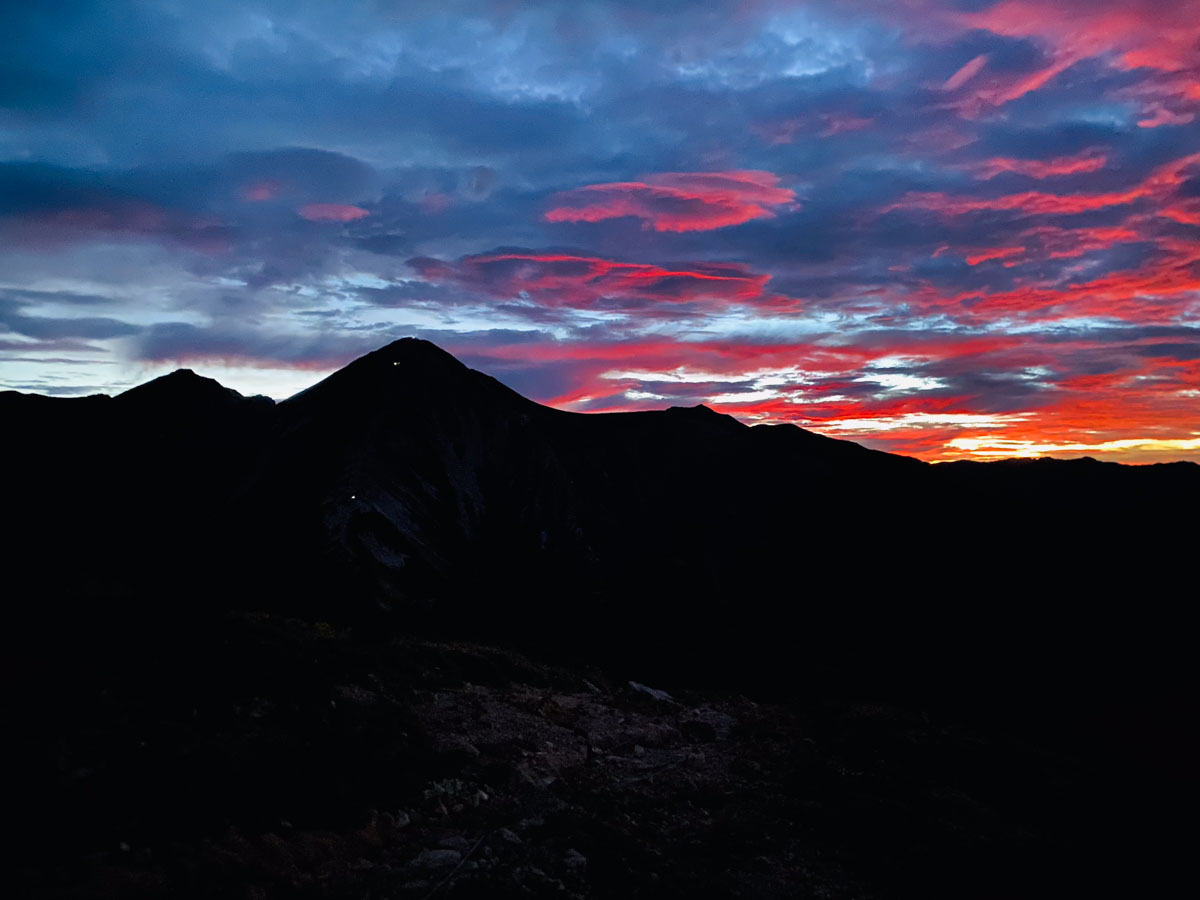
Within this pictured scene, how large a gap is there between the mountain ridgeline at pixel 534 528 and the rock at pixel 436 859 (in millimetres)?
12844

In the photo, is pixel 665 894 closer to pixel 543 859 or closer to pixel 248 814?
pixel 543 859

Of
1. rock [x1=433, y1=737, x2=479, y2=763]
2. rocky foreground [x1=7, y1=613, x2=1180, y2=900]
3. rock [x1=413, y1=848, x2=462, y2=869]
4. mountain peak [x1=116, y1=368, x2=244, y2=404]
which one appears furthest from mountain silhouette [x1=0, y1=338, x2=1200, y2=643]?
rock [x1=413, y1=848, x2=462, y2=869]

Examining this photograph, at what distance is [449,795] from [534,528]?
7245cm

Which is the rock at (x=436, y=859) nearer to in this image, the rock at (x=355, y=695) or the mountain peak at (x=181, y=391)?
the rock at (x=355, y=695)

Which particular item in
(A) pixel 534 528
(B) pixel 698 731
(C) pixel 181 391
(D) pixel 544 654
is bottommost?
(D) pixel 544 654

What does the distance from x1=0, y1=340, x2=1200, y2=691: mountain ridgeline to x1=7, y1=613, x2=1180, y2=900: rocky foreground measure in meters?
6.71

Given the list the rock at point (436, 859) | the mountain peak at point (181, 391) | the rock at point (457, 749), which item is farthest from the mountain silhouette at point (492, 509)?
the rock at point (436, 859)

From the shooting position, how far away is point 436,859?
371 inches

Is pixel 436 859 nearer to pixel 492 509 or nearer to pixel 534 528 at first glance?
pixel 492 509

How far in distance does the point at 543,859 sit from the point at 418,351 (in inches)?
3639

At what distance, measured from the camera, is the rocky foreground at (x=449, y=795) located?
8.30 m

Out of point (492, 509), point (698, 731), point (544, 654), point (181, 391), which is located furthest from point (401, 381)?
point (698, 731)

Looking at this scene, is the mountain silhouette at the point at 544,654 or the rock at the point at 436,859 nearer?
the rock at the point at 436,859

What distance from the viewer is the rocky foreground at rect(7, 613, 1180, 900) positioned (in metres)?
8.30
